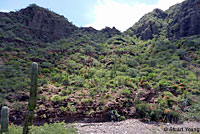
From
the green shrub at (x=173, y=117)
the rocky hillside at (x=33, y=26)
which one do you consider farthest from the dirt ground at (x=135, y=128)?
the rocky hillside at (x=33, y=26)

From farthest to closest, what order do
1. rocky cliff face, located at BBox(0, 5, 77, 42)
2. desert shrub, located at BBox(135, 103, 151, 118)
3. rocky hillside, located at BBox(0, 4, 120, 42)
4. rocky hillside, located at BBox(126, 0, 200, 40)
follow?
rocky hillside, located at BBox(126, 0, 200, 40) → rocky cliff face, located at BBox(0, 5, 77, 42) → rocky hillside, located at BBox(0, 4, 120, 42) → desert shrub, located at BBox(135, 103, 151, 118)

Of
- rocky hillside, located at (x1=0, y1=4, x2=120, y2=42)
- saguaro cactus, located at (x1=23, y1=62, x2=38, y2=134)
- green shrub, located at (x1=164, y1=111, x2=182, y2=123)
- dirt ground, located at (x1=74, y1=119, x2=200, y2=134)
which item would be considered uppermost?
rocky hillside, located at (x1=0, y1=4, x2=120, y2=42)

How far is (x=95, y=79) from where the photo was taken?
55.5ft

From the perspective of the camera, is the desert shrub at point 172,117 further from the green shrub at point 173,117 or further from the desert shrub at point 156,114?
the desert shrub at point 156,114

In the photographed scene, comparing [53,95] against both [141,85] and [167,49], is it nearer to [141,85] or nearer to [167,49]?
[141,85]

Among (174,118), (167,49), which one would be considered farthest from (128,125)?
Answer: (167,49)

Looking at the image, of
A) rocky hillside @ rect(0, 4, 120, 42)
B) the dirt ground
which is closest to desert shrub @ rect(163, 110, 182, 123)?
the dirt ground

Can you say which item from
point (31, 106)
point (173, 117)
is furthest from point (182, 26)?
point (31, 106)

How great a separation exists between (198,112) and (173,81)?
5349 millimetres

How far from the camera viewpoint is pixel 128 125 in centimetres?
962

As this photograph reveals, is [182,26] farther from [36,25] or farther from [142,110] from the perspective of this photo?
[36,25]

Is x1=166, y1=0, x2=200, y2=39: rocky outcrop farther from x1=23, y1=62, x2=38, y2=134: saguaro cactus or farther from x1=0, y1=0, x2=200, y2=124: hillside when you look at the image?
x1=23, y1=62, x2=38, y2=134: saguaro cactus

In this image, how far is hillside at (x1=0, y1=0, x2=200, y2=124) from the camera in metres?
11.1

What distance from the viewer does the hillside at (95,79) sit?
436 inches
